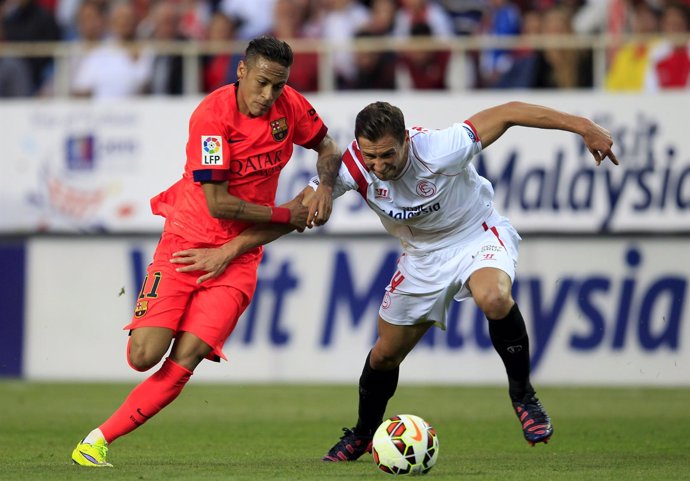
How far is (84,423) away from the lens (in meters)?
11.1

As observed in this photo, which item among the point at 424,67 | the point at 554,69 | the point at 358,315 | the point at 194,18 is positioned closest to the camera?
the point at 358,315

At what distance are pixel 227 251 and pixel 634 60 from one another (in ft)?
27.4

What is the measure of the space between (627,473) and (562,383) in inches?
272

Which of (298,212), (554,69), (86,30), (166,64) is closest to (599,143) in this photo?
(298,212)

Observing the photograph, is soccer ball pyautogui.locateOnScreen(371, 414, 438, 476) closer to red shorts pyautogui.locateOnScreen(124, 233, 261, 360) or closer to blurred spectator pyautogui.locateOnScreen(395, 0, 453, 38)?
red shorts pyautogui.locateOnScreen(124, 233, 261, 360)

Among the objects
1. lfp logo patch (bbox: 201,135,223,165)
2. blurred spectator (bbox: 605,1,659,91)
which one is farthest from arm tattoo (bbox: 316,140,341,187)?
blurred spectator (bbox: 605,1,659,91)

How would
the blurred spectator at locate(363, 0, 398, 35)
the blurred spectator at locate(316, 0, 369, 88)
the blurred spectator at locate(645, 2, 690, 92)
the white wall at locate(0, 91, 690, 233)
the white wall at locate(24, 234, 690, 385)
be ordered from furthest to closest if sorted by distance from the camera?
the blurred spectator at locate(316, 0, 369, 88), the blurred spectator at locate(363, 0, 398, 35), the white wall at locate(0, 91, 690, 233), the blurred spectator at locate(645, 2, 690, 92), the white wall at locate(24, 234, 690, 385)

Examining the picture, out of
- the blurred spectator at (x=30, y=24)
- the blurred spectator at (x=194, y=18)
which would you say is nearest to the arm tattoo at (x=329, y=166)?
the blurred spectator at (x=194, y=18)

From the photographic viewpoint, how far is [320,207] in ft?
25.9

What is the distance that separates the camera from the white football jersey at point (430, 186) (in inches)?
313

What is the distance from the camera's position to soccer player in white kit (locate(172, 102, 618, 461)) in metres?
7.73

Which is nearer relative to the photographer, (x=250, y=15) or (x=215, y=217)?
(x=215, y=217)

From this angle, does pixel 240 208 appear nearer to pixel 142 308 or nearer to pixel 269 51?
pixel 142 308

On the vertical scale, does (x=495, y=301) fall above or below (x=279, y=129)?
below
